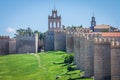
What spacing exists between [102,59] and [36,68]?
85.2 feet

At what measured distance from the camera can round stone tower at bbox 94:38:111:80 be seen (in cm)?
5416

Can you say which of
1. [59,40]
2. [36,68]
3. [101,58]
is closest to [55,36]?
[59,40]

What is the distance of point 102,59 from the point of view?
179ft

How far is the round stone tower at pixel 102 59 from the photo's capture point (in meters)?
54.2

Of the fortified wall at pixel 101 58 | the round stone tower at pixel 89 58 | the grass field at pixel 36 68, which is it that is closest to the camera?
the fortified wall at pixel 101 58

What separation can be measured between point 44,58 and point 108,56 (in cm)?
3610

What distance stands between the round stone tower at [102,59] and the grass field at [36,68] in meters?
5.87

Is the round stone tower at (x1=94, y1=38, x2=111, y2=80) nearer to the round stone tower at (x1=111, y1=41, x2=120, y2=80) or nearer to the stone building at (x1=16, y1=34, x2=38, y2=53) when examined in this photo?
the round stone tower at (x1=111, y1=41, x2=120, y2=80)

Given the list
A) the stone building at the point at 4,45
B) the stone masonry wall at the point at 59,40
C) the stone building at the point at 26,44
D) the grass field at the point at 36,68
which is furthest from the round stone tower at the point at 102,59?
the stone building at the point at 4,45

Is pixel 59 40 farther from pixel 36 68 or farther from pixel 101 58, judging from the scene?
pixel 101 58

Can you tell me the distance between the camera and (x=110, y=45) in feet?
178

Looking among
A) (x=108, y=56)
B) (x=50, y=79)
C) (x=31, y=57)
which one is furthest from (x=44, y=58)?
(x=108, y=56)

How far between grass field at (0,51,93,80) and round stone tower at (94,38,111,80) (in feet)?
19.3

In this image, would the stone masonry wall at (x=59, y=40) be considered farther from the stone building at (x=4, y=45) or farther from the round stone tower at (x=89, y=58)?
the round stone tower at (x=89, y=58)
